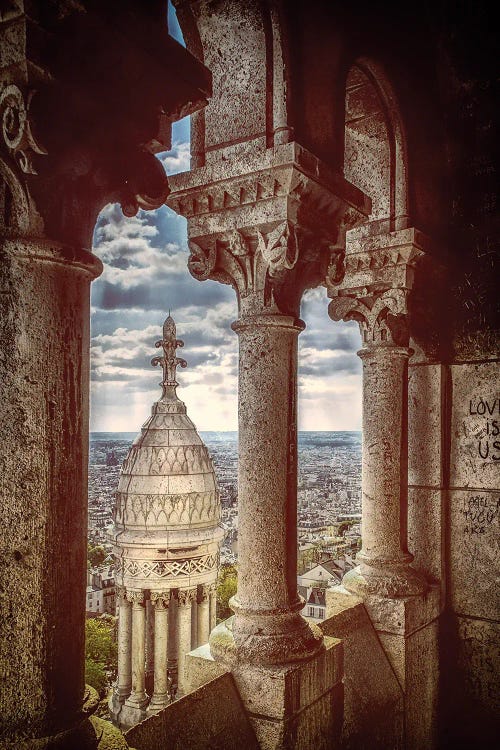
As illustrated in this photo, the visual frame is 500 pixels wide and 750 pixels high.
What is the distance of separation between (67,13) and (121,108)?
333 mm

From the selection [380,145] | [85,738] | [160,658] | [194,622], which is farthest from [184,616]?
[85,738]

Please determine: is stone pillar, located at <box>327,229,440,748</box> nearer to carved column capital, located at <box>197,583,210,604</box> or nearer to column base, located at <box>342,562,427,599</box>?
column base, located at <box>342,562,427,599</box>

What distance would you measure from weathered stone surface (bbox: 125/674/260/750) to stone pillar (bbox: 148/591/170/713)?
8.21 metres

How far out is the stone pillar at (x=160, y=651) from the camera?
1048 cm

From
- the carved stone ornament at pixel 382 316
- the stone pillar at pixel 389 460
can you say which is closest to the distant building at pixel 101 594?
the stone pillar at pixel 389 460

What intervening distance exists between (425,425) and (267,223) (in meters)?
2.52

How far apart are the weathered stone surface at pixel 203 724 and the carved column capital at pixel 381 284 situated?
2660 millimetres

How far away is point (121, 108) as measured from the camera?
7.03ft

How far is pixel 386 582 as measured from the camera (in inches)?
175

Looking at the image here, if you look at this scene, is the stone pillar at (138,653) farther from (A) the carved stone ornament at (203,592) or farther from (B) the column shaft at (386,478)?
(B) the column shaft at (386,478)

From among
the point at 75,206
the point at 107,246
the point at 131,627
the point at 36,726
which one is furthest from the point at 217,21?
the point at 131,627

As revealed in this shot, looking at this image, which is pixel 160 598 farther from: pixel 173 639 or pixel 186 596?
pixel 173 639

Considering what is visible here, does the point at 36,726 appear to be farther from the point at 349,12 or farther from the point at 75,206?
the point at 349,12

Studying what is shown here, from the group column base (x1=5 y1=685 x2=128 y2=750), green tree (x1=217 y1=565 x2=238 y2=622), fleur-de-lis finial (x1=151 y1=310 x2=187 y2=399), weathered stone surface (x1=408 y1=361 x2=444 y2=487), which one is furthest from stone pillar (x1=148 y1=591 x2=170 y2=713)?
green tree (x1=217 y1=565 x2=238 y2=622)
